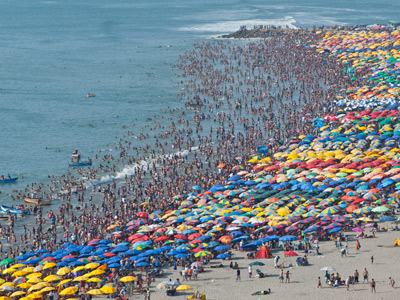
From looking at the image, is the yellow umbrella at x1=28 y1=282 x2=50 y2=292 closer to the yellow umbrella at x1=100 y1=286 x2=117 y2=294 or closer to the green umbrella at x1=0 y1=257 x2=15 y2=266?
the yellow umbrella at x1=100 y1=286 x2=117 y2=294

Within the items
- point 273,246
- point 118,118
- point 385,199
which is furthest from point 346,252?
point 118,118

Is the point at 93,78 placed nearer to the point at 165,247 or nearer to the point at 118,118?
the point at 118,118

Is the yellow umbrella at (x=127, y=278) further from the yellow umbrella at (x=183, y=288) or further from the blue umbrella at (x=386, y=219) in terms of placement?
the blue umbrella at (x=386, y=219)

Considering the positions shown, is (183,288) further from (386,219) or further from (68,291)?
(386,219)

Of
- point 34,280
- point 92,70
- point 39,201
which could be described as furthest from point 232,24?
point 34,280

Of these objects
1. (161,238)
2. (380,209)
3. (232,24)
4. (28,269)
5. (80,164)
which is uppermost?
(232,24)
